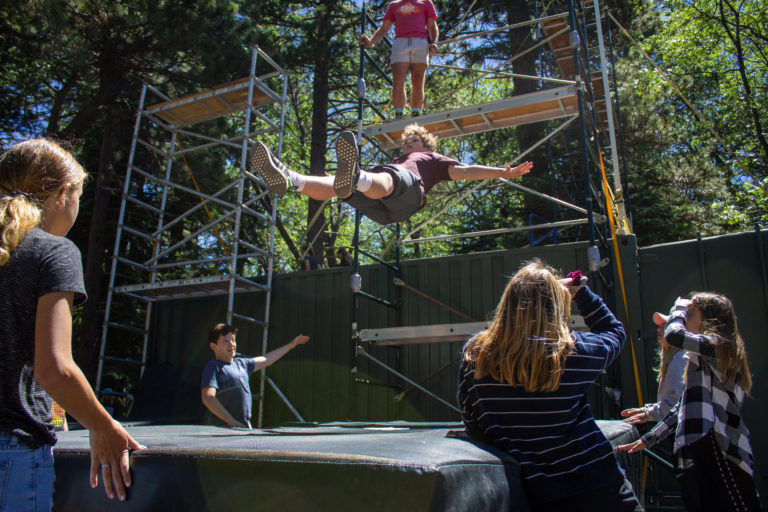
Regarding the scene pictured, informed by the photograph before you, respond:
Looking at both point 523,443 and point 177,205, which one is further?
point 177,205

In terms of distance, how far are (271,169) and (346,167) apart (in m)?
0.42

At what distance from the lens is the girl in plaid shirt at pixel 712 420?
258 cm

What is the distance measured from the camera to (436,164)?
438cm

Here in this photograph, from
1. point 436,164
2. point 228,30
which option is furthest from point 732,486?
point 228,30

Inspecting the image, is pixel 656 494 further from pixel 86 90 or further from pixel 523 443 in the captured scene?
pixel 86 90

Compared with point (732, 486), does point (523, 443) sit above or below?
above

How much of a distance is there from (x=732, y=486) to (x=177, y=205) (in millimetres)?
10063

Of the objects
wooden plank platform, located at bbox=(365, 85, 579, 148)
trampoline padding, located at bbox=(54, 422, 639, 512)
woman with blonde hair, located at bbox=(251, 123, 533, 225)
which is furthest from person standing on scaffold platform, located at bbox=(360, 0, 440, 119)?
trampoline padding, located at bbox=(54, 422, 639, 512)

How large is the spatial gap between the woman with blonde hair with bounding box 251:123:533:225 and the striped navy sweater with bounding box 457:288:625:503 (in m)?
1.68

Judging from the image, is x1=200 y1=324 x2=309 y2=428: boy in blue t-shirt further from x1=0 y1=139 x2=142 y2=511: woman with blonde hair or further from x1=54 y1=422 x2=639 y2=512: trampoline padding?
x1=0 y1=139 x2=142 y2=511: woman with blonde hair

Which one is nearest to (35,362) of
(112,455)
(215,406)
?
(112,455)

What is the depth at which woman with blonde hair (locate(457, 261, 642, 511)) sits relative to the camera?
1740mm

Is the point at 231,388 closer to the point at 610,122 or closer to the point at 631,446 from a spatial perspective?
the point at 631,446

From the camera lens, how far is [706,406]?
2676 mm
